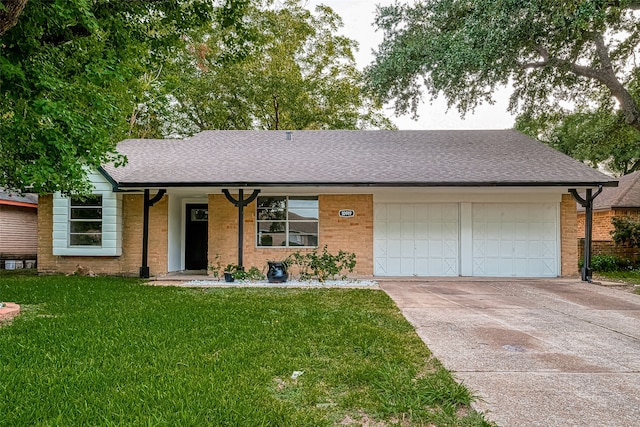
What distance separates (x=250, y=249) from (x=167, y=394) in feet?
28.6

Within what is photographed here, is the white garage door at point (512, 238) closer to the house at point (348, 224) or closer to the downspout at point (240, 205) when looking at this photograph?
the house at point (348, 224)

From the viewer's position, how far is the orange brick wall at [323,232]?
11.7 metres

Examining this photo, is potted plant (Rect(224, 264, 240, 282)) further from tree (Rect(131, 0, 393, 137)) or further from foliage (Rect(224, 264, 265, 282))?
tree (Rect(131, 0, 393, 137))

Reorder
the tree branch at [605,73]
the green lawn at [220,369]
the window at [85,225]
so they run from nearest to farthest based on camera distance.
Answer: the green lawn at [220,369], the window at [85,225], the tree branch at [605,73]

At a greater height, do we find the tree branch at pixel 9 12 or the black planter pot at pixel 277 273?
the tree branch at pixel 9 12

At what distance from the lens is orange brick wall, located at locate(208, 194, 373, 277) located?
11.7 m

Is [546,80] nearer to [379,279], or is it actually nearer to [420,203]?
[420,203]

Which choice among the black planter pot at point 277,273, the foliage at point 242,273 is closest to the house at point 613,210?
the black planter pot at point 277,273

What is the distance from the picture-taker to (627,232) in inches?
578

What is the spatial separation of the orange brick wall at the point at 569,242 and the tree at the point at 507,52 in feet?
13.2

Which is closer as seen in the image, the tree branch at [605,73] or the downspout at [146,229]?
the downspout at [146,229]

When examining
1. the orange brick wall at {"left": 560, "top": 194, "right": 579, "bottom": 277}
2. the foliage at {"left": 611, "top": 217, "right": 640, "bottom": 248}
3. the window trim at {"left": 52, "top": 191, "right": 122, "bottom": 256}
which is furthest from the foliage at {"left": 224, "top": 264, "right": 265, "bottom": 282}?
the foliage at {"left": 611, "top": 217, "right": 640, "bottom": 248}

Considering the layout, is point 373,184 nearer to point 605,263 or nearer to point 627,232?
point 605,263

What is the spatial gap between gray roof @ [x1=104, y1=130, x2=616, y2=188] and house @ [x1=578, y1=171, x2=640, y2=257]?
4.81 metres
